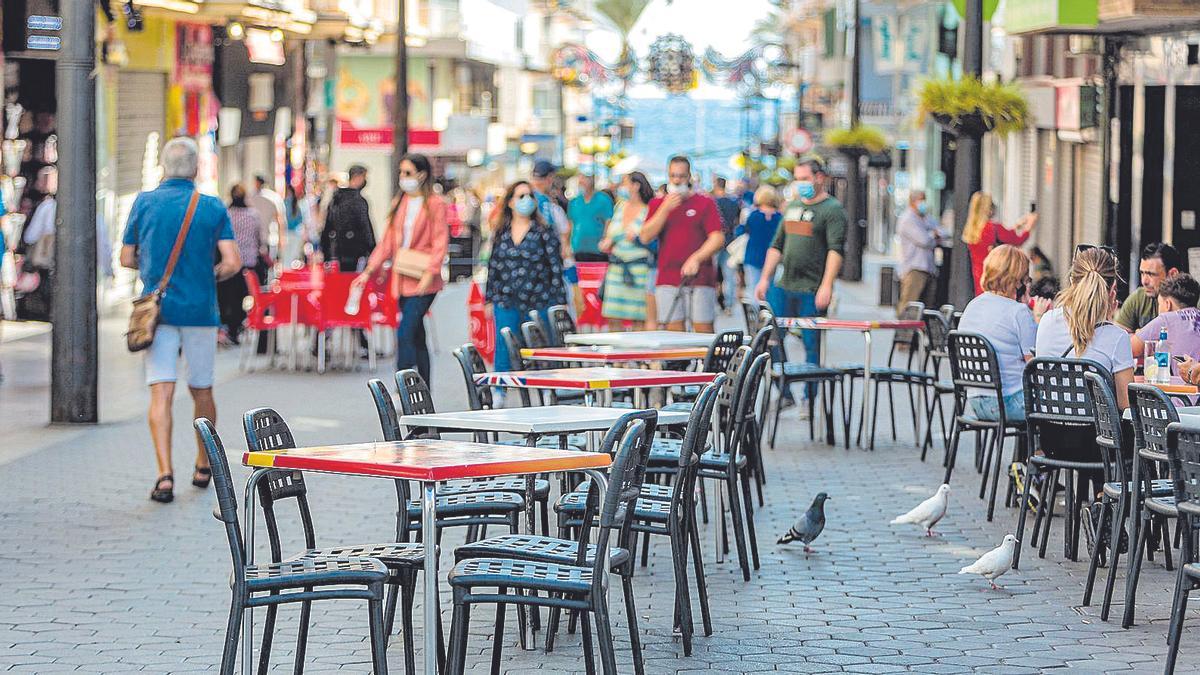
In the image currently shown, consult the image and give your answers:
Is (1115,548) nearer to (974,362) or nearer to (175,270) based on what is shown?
(974,362)

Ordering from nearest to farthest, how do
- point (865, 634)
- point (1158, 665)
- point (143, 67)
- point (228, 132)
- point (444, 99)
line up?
point (1158, 665) < point (865, 634) < point (143, 67) < point (228, 132) < point (444, 99)

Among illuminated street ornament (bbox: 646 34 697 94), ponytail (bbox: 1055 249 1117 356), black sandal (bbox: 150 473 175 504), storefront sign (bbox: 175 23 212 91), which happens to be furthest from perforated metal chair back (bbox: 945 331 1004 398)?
illuminated street ornament (bbox: 646 34 697 94)

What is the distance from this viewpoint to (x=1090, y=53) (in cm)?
2358

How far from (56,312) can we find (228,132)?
18860 mm

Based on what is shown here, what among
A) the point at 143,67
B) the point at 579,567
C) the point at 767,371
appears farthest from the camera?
the point at 143,67

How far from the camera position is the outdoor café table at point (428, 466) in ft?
20.8

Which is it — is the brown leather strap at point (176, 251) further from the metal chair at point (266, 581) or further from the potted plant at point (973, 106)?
the potted plant at point (973, 106)

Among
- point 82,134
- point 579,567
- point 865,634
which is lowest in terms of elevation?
point 865,634

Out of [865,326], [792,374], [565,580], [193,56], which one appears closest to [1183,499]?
[565,580]

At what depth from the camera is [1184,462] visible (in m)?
7.11

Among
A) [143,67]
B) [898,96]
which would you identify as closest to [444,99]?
[898,96]

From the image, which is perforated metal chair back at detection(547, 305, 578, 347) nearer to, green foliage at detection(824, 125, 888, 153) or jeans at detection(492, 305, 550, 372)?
jeans at detection(492, 305, 550, 372)

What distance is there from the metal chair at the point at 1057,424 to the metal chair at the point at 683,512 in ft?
6.46

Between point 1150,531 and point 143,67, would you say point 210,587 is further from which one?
point 143,67
